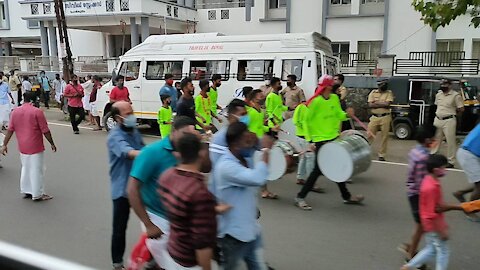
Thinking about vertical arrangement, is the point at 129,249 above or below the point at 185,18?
below

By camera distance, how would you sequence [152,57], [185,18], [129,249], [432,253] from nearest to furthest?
[432,253] < [129,249] < [152,57] < [185,18]

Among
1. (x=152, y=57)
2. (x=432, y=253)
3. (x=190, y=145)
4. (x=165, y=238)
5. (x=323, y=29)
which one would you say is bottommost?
(x=432, y=253)

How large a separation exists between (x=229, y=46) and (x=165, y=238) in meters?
9.46

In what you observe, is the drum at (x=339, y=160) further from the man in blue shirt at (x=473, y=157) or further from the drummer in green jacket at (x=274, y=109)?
the drummer in green jacket at (x=274, y=109)

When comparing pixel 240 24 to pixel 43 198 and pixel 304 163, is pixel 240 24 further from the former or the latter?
pixel 43 198

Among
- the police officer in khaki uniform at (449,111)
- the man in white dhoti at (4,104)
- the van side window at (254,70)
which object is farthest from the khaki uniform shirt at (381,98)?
the man in white dhoti at (4,104)

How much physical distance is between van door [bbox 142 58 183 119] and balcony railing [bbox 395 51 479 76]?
9897 millimetres

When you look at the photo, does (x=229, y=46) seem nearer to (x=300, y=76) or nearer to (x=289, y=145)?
(x=300, y=76)

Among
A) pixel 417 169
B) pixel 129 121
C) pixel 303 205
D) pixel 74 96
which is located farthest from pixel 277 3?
pixel 129 121

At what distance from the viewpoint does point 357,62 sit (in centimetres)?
2041

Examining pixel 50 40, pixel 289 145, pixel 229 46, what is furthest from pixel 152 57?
pixel 50 40

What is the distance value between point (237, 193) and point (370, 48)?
70.1 ft

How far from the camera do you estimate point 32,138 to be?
645 cm

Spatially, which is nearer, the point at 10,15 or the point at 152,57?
the point at 152,57
